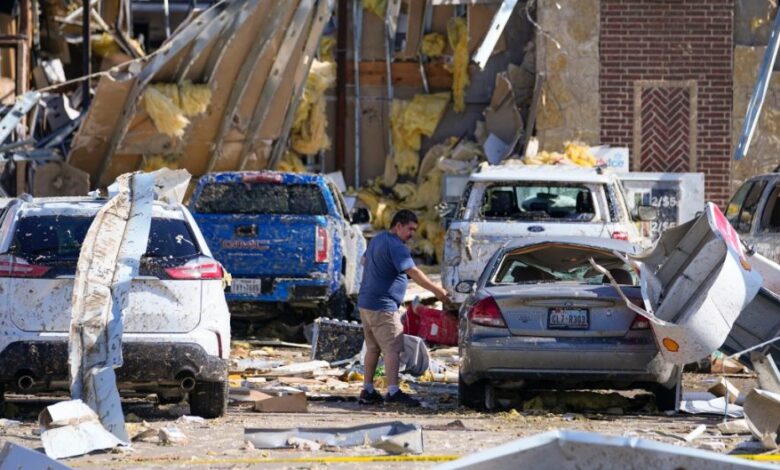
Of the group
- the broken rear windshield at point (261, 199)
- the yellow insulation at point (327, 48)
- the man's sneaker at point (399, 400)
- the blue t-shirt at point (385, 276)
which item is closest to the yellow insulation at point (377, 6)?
the yellow insulation at point (327, 48)

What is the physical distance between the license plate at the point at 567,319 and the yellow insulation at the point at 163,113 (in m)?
11.9

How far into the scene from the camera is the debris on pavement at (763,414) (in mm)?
10906

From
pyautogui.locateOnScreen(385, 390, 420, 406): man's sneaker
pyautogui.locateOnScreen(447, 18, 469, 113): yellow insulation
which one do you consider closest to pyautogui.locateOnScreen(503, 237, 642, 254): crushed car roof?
pyautogui.locateOnScreen(385, 390, 420, 406): man's sneaker

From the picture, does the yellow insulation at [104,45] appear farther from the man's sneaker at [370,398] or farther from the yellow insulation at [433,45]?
the man's sneaker at [370,398]

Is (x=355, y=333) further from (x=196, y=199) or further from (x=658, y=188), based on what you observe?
(x=658, y=188)

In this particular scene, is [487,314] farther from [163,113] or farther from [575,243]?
[163,113]

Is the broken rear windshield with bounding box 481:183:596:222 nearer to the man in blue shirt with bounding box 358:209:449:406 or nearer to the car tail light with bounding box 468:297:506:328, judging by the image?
the man in blue shirt with bounding box 358:209:449:406

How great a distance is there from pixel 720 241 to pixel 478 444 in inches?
116

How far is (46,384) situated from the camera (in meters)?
11.9

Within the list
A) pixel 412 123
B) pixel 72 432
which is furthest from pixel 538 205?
pixel 412 123

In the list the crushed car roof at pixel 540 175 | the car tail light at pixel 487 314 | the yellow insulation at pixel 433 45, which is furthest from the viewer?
the yellow insulation at pixel 433 45

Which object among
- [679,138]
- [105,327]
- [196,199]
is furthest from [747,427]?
[679,138]

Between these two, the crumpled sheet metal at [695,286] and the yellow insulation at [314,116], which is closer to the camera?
the crumpled sheet metal at [695,286]

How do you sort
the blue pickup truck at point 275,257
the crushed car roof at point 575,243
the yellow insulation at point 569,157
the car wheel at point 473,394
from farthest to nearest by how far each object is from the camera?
the yellow insulation at point 569,157 < the blue pickup truck at point 275,257 < the crushed car roof at point 575,243 < the car wheel at point 473,394
